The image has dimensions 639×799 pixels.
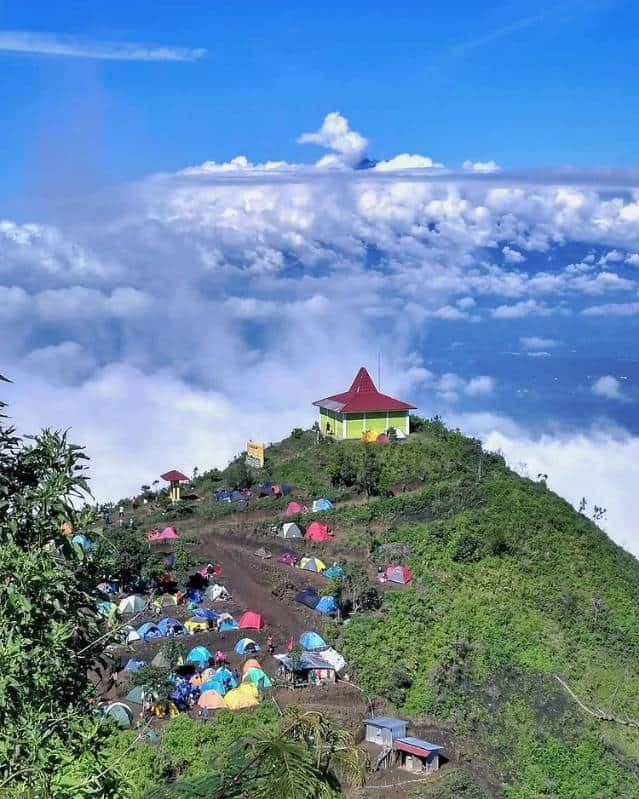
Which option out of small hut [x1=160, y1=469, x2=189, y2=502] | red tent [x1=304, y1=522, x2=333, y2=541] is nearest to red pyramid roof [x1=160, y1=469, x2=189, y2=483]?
small hut [x1=160, y1=469, x2=189, y2=502]

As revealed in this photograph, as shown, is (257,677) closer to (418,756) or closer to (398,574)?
(418,756)

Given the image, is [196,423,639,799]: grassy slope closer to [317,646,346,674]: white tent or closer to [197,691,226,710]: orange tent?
[317,646,346,674]: white tent

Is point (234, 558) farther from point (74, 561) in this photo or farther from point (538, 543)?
point (74, 561)

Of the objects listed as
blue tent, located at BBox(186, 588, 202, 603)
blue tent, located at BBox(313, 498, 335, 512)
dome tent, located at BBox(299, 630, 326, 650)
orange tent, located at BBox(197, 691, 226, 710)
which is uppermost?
blue tent, located at BBox(313, 498, 335, 512)

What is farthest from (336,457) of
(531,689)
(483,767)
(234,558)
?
(483,767)

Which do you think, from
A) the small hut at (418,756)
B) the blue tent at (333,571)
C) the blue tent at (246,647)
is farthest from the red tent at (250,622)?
the small hut at (418,756)

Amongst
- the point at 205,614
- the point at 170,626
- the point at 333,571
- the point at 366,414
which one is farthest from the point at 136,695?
the point at 366,414
